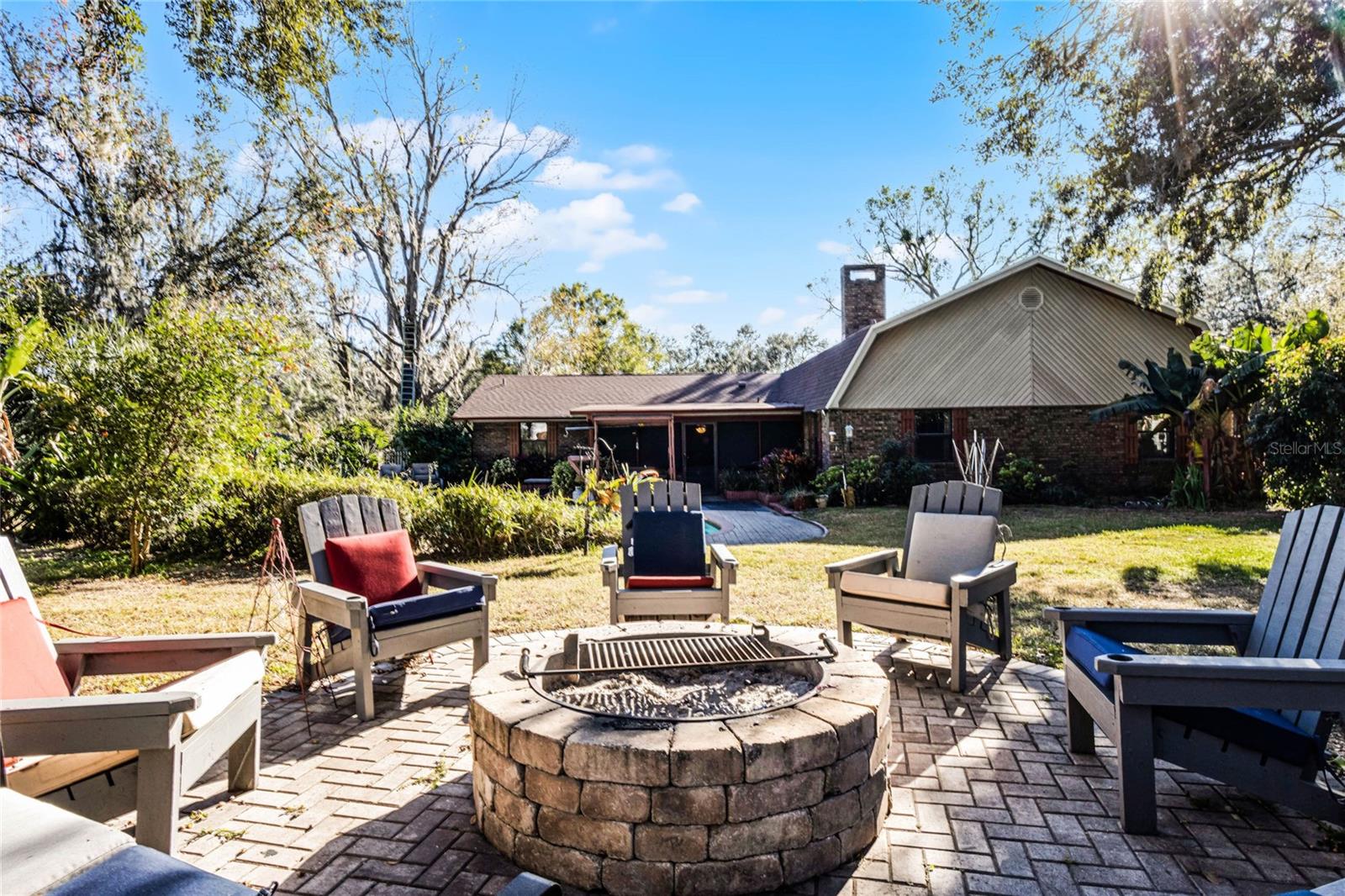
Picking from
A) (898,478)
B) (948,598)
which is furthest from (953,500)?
(898,478)

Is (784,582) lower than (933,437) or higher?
lower

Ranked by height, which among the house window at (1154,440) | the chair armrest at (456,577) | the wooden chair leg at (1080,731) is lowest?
the wooden chair leg at (1080,731)

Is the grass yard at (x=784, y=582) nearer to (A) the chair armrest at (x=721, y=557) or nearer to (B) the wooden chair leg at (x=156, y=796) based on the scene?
(A) the chair armrest at (x=721, y=557)

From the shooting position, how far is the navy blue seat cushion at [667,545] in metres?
5.37

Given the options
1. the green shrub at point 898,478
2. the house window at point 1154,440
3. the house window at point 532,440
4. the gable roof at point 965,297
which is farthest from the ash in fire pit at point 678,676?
the house window at point 532,440

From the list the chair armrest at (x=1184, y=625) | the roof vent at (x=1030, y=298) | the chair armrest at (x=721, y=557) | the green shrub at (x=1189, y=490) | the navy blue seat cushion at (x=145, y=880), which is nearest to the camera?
the navy blue seat cushion at (x=145, y=880)

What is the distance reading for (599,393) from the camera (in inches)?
859

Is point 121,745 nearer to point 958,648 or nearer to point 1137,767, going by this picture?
point 1137,767

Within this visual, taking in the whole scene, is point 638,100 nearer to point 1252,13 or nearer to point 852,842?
point 1252,13

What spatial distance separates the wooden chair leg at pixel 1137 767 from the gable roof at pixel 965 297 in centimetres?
1310

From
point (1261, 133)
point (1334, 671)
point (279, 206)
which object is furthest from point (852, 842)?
point (279, 206)

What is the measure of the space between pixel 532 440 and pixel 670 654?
17.9 metres

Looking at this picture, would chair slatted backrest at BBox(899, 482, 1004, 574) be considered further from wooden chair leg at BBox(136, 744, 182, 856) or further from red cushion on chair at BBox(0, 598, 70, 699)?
red cushion on chair at BBox(0, 598, 70, 699)

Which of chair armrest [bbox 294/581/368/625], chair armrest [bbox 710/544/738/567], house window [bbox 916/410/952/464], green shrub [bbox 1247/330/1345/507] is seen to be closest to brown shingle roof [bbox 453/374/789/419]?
house window [bbox 916/410/952/464]
